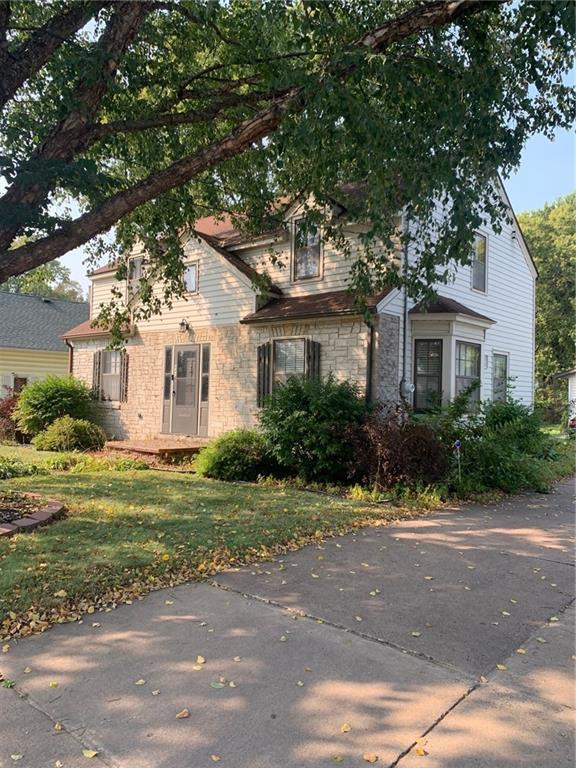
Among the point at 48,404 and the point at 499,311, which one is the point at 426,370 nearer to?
the point at 499,311

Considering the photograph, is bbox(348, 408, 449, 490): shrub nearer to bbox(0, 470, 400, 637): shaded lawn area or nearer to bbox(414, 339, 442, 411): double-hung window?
bbox(0, 470, 400, 637): shaded lawn area

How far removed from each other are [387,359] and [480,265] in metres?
5.03

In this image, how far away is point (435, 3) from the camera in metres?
6.00

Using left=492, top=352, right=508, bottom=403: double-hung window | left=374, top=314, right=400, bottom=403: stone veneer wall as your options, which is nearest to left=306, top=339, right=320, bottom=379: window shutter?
left=374, top=314, right=400, bottom=403: stone veneer wall

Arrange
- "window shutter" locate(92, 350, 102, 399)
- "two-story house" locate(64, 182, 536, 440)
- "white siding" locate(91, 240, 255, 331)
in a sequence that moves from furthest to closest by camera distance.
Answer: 1. "window shutter" locate(92, 350, 102, 399)
2. "white siding" locate(91, 240, 255, 331)
3. "two-story house" locate(64, 182, 536, 440)

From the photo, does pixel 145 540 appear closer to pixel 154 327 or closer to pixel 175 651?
pixel 175 651

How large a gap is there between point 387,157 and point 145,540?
4850 millimetres

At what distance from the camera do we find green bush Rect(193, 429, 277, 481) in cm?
1013

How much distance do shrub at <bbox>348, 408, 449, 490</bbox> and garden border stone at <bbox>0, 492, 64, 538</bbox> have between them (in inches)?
182

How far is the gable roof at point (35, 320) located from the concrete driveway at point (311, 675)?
20.5 metres

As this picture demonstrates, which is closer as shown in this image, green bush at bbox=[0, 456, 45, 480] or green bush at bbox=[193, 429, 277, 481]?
green bush at bbox=[0, 456, 45, 480]

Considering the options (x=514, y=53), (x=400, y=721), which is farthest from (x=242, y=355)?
(x=400, y=721)

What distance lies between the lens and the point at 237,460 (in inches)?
401

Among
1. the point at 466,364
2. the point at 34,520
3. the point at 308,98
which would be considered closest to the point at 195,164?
the point at 308,98
